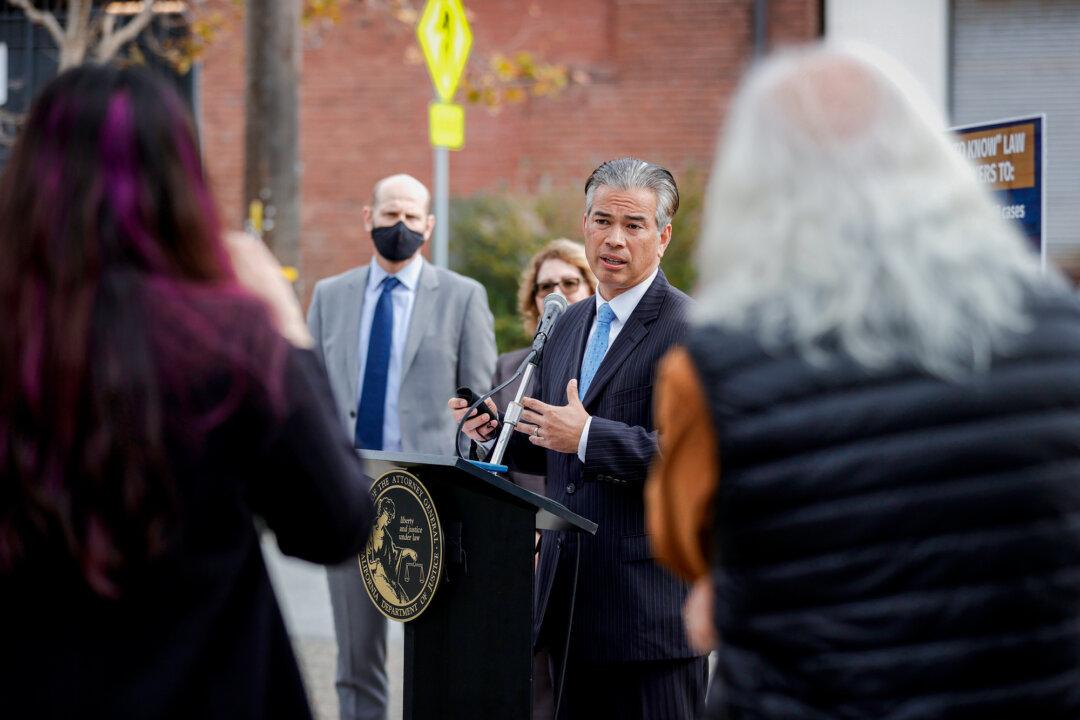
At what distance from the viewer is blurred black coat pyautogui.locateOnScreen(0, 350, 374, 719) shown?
1924 mm

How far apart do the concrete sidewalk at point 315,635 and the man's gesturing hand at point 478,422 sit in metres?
1.38

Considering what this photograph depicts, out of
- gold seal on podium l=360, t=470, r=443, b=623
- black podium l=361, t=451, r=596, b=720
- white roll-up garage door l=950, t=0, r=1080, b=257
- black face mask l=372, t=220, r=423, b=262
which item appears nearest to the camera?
black podium l=361, t=451, r=596, b=720

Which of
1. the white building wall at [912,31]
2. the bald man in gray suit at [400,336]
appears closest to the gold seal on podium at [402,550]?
the bald man in gray suit at [400,336]

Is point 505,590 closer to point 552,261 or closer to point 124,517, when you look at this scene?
point 124,517

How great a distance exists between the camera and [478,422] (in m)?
4.01

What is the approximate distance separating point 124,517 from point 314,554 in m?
0.34

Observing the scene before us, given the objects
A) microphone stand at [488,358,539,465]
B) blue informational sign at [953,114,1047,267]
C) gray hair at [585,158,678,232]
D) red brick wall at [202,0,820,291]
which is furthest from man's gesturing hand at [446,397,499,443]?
red brick wall at [202,0,820,291]

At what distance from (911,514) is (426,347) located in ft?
13.4

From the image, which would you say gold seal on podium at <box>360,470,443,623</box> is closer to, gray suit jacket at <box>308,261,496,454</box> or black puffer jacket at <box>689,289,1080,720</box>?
gray suit jacket at <box>308,261,496,454</box>

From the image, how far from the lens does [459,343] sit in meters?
5.90

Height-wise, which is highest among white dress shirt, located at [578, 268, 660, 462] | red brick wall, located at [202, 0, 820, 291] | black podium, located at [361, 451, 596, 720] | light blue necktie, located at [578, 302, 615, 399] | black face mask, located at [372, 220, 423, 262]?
red brick wall, located at [202, 0, 820, 291]

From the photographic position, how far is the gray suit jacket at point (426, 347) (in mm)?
5730

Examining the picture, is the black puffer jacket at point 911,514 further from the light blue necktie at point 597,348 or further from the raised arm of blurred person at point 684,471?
the light blue necktie at point 597,348

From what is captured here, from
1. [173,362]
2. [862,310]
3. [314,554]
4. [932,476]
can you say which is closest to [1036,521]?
[932,476]
